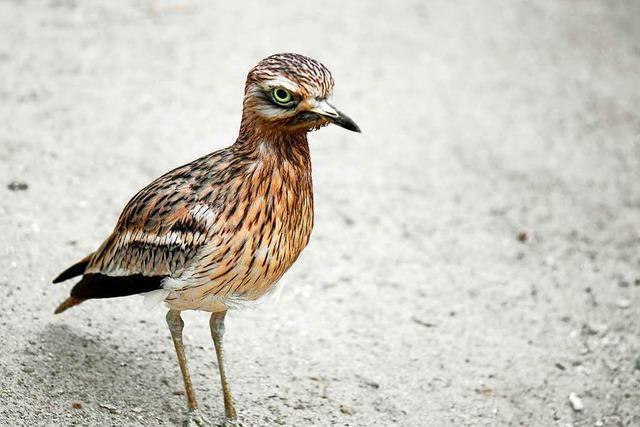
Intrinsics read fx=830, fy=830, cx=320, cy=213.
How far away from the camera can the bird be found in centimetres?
390

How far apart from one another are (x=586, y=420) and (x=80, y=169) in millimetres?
4246

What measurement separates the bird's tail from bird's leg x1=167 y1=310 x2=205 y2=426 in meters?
0.59

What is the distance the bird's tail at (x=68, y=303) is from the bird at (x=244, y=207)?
0.47 metres

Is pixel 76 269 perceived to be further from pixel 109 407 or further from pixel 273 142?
pixel 273 142

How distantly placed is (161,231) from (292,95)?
1.00 meters

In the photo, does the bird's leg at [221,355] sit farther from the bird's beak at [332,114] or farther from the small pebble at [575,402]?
the small pebble at [575,402]

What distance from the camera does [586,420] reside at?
5.17 meters

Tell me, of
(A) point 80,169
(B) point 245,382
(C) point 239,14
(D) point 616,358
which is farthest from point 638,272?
(C) point 239,14

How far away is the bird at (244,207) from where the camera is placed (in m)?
3.90

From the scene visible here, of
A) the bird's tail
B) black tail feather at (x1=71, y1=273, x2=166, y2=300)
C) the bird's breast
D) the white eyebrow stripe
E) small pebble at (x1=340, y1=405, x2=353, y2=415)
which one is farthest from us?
small pebble at (x1=340, y1=405, x2=353, y2=415)

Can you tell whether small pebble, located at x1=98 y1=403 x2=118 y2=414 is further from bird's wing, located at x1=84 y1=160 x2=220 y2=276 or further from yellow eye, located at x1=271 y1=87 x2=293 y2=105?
yellow eye, located at x1=271 y1=87 x2=293 y2=105

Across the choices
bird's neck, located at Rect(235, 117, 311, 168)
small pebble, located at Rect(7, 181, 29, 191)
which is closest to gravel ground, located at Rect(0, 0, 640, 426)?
small pebble, located at Rect(7, 181, 29, 191)

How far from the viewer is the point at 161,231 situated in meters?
4.22

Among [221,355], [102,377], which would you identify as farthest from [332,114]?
Result: [102,377]
